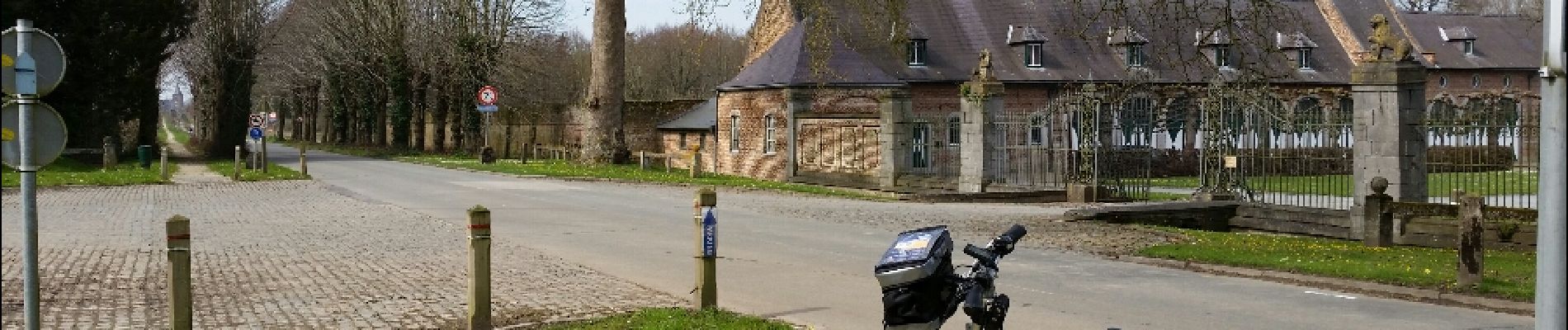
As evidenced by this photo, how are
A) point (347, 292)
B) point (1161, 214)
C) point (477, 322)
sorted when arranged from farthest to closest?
point (1161, 214) < point (347, 292) < point (477, 322)

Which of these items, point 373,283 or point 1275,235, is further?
point 1275,235

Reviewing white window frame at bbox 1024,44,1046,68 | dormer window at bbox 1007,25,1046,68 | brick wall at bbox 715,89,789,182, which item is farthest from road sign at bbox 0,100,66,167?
white window frame at bbox 1024,44,1046,68

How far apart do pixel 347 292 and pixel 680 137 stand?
3842 cm

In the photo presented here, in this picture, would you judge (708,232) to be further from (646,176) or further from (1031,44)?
(1031,44)

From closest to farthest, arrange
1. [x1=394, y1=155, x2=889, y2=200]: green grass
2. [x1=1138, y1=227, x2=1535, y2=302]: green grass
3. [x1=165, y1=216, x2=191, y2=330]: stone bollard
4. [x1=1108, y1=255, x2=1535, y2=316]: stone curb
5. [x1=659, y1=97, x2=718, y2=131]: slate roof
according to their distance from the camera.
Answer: [x1=165, y1=216, x2=191, y2=330]: stone bollard, [x1=1108, y1=255, x2=1535, y2=316]: stone curb, [x1=1138, y1=227, x2=1535, y2=302]: green grass, [x1=394, y1=155, x2=889, y2=200]: green grass, [x1=659, y1=97, x2=718, y2=131]: slate roof

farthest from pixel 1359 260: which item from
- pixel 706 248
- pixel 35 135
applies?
pixel 35 135

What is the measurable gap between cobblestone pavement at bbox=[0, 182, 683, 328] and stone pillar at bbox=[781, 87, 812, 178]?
1611 cm

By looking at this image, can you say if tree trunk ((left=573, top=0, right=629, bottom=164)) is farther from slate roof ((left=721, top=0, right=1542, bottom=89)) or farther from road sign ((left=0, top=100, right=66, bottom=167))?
road sign ((left=0, top=100, right=66, bottom=167))

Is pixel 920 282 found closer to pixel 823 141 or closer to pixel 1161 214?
pixel 1161 214

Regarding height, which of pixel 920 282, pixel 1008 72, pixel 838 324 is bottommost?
pixel 838 324

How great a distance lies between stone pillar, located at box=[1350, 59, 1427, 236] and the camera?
16766mm

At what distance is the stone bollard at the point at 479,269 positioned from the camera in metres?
8.17

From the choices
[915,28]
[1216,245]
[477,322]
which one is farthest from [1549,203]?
[915,28]

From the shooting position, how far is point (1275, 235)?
1783 centimetres
